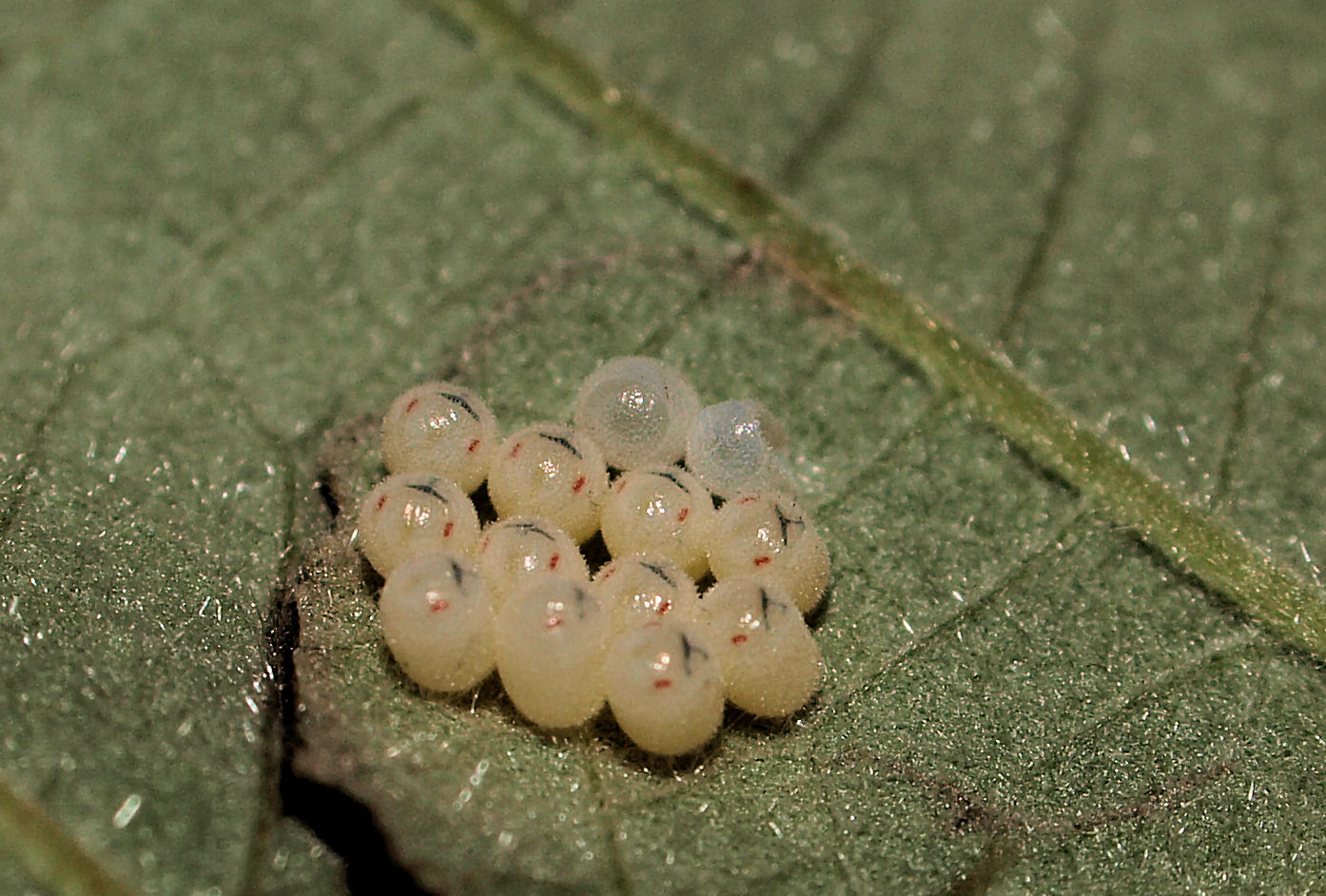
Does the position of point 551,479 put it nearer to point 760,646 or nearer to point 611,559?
point 611,559

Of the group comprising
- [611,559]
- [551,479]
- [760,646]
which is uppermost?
[551,479]

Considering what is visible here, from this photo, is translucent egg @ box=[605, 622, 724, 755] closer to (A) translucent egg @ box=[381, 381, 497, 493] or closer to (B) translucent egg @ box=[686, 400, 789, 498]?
(B) translucent egg @ box=[686, 400, 789, 498]

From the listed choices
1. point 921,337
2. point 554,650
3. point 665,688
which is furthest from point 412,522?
point 921,337

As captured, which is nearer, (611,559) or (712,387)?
(611,559)

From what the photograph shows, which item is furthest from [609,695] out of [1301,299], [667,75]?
[1301,299]

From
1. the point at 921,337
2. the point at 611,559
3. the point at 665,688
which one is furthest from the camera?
the point at 921,337

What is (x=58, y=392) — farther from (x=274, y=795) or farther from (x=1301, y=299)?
(x=1301, y=299)
